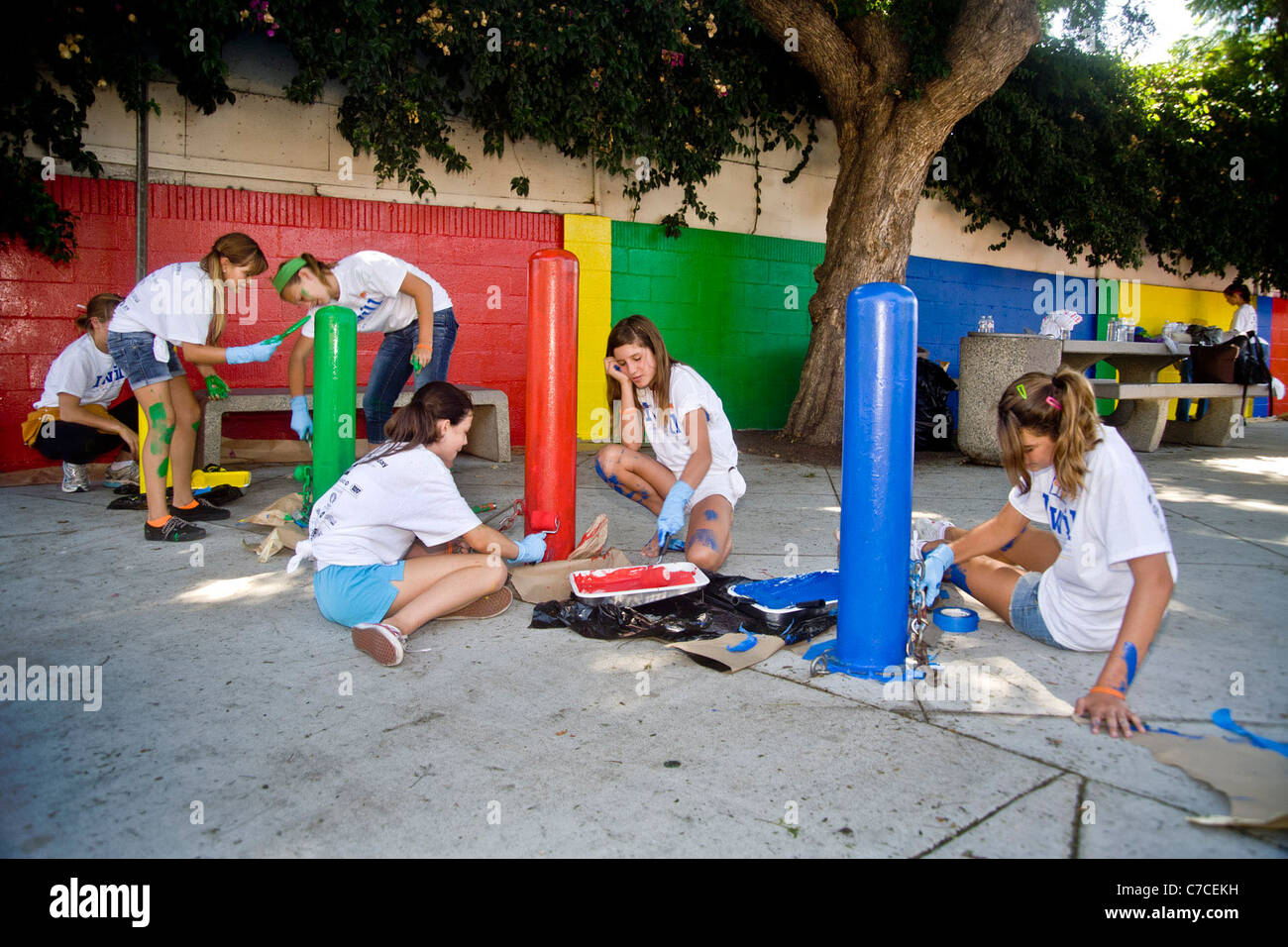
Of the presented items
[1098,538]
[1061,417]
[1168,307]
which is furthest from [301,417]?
[1168,307]

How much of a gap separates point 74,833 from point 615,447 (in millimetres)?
3059

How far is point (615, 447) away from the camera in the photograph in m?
4.62

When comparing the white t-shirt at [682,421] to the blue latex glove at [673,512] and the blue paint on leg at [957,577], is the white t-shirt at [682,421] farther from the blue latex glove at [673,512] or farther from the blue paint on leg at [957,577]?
the blue paint on leg at [957,577]

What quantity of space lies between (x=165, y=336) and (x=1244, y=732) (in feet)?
16.2

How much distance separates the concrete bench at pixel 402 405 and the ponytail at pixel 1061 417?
4.40 meters

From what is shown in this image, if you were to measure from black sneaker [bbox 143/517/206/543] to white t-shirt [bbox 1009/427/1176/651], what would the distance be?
3956mm

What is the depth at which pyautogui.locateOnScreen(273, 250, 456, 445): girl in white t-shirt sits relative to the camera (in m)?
4.64

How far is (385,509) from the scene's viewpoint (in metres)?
3.14

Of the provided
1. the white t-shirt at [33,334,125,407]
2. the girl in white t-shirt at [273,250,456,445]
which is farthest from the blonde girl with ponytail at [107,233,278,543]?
the white t-shirt at [33,334,125,407]

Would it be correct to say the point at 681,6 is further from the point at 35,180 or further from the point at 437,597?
the point at 437,597

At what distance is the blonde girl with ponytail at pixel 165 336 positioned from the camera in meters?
4.59

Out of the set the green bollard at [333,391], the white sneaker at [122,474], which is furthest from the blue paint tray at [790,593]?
the white sneaker at [122,474]
